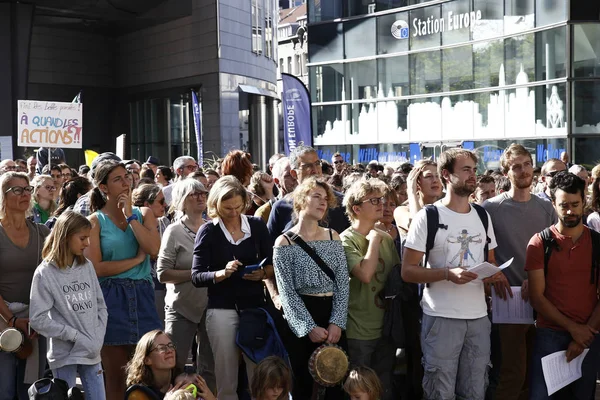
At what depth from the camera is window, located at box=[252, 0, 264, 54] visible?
43.7 m

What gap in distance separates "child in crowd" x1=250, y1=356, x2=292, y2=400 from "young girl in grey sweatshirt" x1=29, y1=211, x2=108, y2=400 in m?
1.14

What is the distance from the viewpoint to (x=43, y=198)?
30.3 feet

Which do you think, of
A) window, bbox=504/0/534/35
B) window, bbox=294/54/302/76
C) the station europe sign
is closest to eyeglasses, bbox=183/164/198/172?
window, bbox=504/0/534/35

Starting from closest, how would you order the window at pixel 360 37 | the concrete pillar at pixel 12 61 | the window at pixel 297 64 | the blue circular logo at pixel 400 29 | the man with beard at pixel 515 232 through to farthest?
the man with beard at pixel 515 232
the blue circular logo at pixel 400 29
the window at pixel 360 37
the concrete pillar at pixel 12 61
the window at pixel 297 64

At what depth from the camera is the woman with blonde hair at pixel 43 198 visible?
361 inches

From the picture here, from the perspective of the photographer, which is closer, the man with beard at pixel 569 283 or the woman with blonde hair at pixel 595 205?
the man with beard at pixel 569 283

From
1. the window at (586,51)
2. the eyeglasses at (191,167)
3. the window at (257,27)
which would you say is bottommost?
the eyeglasses at (191,167)

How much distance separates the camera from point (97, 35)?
4709 centimetres

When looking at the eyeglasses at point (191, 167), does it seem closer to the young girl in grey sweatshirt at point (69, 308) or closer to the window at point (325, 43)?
the young girl in grey sweatshirt at point (69, 308)

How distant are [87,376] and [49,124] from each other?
36.5 ft

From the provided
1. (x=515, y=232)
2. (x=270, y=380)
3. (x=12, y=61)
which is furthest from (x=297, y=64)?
(x=270, y=380)

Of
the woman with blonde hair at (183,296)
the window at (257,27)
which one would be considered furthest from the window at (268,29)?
the woman with blonde hair at (183,296)

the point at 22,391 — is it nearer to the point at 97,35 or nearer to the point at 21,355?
the point at 21,355

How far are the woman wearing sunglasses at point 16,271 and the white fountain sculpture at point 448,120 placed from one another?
2084cm
